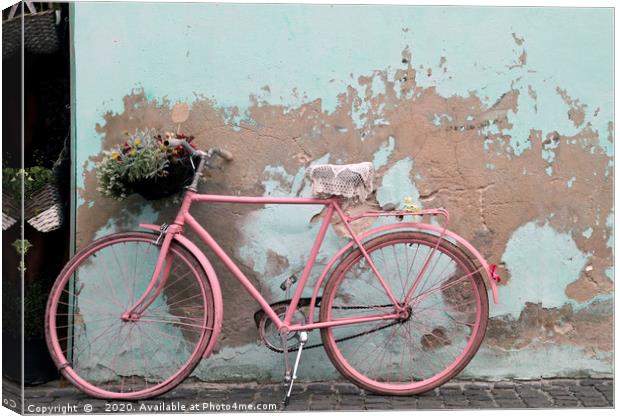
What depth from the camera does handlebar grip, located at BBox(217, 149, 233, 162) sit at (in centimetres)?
547

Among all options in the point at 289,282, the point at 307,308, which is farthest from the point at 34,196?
the point at 307,308

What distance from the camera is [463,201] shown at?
222 inches

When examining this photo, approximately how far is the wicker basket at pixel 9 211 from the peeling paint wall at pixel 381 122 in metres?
0.38

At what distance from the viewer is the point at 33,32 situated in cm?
538

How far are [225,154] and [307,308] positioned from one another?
1.03 metres

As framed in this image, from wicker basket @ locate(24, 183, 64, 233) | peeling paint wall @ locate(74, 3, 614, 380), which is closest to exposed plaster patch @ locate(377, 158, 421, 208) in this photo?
peeling paint wall @ locate(74, 3, 614, 380)

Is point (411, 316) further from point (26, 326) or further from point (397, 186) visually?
point (26, 326)

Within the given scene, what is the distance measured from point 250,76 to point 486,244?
1741 millimetres

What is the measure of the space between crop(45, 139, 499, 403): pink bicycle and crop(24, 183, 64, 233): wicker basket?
1.00 ft

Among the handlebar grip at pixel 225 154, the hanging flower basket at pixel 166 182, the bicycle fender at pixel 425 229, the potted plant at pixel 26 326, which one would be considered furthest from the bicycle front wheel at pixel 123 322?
the bicycle fender at pixel 425 229

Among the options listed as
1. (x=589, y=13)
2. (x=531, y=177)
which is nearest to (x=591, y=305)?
(x=531, y=177)

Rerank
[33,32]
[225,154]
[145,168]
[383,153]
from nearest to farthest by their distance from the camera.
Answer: [145,168] < [33,32] < [225,154] < [383,153]

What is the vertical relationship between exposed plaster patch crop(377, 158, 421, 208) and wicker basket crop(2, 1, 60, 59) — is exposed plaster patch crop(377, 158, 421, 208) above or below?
below

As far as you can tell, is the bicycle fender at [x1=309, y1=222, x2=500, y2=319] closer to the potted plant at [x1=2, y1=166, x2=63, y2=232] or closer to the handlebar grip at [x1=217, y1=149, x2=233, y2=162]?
the handlebar grip at [x1=217, y1=149, x2=233, y2=162]
